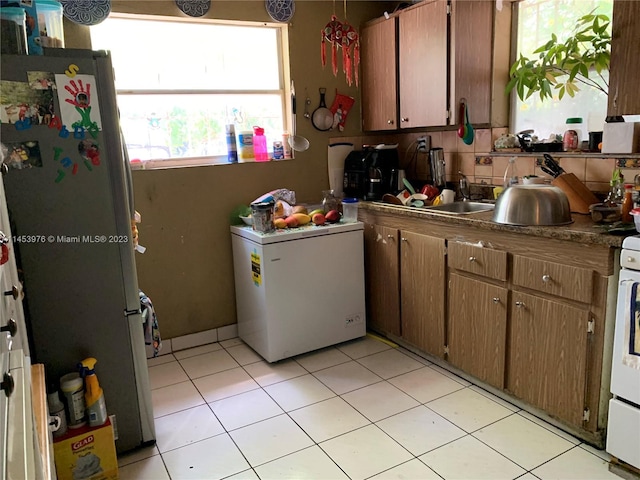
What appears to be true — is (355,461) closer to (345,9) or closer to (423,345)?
(423,345)

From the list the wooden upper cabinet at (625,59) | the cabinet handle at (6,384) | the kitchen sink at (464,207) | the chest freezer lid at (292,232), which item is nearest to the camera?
the cabinet handle at (6,384)

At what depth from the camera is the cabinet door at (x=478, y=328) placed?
2396mm

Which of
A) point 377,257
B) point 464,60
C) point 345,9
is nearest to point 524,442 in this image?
point 377,257

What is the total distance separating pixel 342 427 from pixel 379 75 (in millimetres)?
2291

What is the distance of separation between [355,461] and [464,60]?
2.22 m

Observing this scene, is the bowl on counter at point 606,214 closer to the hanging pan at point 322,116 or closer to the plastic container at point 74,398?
the hanging pan at point 322,116

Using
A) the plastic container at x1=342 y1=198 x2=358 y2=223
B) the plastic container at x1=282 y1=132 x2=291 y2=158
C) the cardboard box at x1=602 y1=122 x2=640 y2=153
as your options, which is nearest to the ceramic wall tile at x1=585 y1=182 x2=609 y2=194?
the cardboard box at x1=602 y1=122 x2=640 y2=153

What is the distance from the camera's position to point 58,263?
1.92 m

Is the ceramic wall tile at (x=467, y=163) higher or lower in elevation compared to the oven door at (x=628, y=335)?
higher

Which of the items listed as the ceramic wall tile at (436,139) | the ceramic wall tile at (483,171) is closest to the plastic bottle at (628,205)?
the ceramic wall tile at (483,171)

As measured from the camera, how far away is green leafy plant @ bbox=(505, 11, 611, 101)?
2428 millimetres

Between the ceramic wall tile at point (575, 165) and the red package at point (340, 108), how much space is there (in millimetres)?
1519

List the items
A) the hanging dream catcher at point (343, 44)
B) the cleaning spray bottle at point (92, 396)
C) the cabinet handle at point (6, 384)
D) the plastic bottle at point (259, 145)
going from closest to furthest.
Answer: the cabinet handle at point (6, 384) → the cleaning spray bottle at point (92, 396) → the hanging dream catcher at point (343, 44) → the plastic bottle at point (259, 145)

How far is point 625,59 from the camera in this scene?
2.09 m
